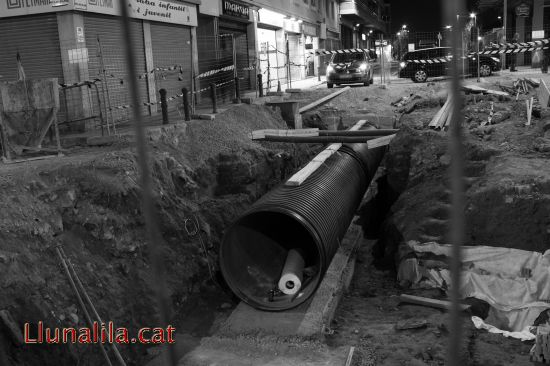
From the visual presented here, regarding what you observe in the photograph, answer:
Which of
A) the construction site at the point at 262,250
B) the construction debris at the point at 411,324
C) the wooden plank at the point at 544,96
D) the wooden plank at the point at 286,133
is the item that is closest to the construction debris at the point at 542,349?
the construction site at the point at 262,250

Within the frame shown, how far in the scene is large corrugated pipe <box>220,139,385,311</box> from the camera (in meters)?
6.51

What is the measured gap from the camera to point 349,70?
2316 centimetres

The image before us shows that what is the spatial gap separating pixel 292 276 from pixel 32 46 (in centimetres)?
888

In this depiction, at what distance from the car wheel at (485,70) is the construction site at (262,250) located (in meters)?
11.8

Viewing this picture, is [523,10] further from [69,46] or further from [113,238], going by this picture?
[113,238]

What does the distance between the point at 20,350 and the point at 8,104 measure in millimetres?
4975

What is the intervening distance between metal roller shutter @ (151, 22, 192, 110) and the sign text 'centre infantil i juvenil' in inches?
11.3

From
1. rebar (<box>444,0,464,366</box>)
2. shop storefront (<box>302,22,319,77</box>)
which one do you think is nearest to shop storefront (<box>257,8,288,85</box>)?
shop storefront (<box>302,22,319,77</box>)

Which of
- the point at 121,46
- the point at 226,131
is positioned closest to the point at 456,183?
the point at 226,131

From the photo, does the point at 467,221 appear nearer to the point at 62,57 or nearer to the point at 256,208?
the point at 256,208

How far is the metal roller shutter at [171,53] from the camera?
585 inches

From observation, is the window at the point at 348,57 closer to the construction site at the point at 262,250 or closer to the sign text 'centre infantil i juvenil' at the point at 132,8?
the sign text 'centre infantil i juvenil' at the point at 132,8

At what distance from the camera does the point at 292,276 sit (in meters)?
6.79

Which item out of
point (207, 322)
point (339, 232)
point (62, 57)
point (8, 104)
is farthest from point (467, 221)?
point (62, 57)
